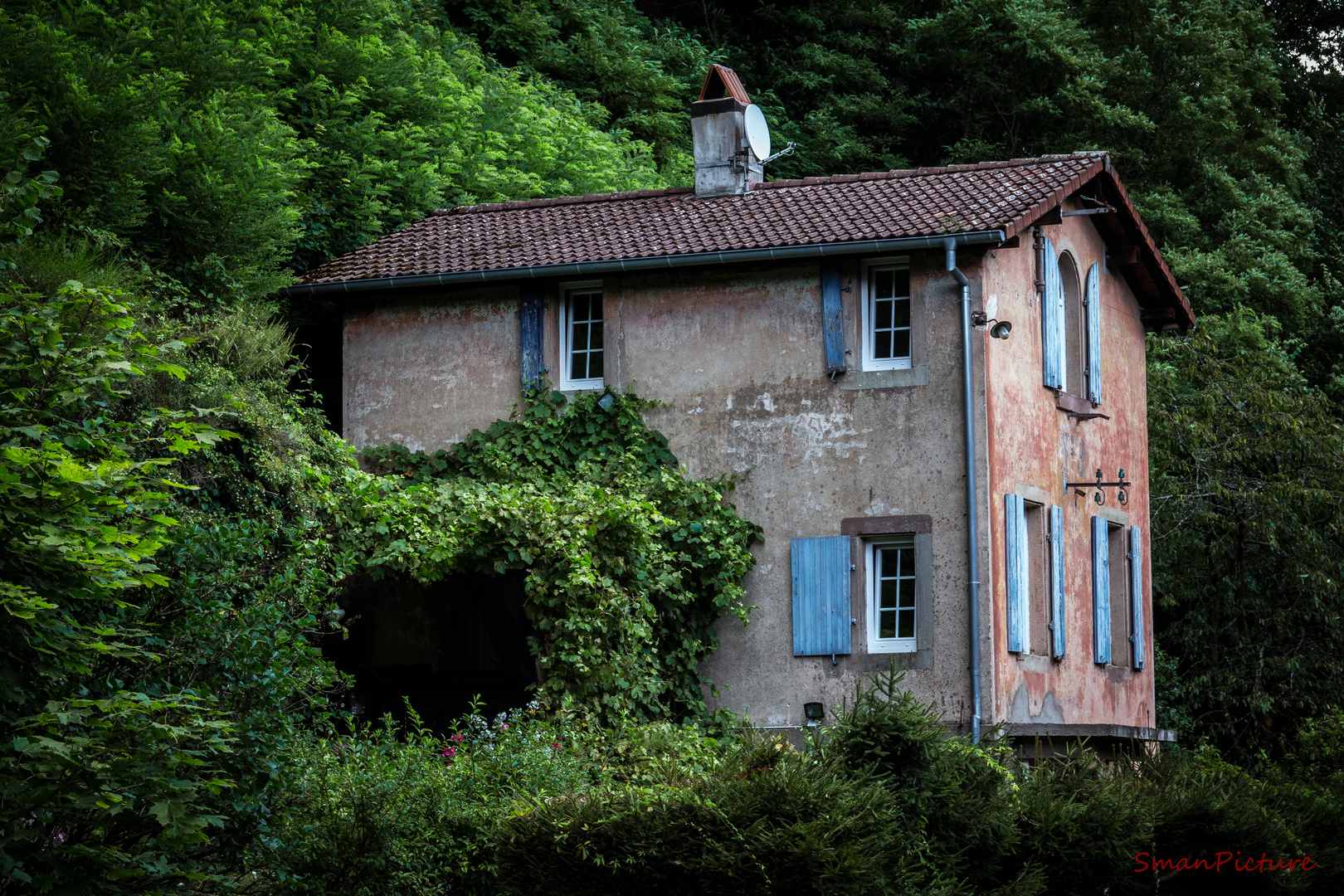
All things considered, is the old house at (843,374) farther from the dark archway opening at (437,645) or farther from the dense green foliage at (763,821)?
the dense green foliage at (763,821)

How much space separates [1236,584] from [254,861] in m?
16.8

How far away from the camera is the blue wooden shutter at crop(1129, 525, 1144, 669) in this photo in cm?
1814

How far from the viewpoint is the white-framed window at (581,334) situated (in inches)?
642

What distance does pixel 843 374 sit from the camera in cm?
1517

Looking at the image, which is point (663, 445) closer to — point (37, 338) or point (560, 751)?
point (560, 751)

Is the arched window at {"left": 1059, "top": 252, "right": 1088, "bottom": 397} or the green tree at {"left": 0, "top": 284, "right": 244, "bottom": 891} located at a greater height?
the arched window at {"left": 1059, "top": 252, "right": 1088, "bottom": 397}

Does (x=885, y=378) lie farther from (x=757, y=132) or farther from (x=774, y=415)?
(x=757, y=132)

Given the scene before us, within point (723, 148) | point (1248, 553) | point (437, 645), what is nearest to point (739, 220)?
point (723, 148)

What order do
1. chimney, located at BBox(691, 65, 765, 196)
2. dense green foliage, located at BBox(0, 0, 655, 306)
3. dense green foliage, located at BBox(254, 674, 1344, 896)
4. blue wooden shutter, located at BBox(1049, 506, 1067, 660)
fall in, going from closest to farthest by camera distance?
dense green foliage, located at BBox(254, 674, 1344, 896) → dense green foliage, located at BBox(0, 0, 655, 306) → blue wooden shutter, located at BBox(1049, 506, 1067, 660) → chimney, located at BBox(691, 65, 765, 196)

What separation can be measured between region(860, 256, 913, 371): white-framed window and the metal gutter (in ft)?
1.20

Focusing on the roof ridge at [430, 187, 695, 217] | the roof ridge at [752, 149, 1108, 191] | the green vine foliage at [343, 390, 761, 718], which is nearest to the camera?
the green vine foliage at [343, 390, 761, 718]

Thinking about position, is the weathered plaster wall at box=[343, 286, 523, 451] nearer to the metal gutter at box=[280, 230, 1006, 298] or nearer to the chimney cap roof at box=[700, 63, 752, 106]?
the metal gutter at box=[280, 230, 1006, 298]

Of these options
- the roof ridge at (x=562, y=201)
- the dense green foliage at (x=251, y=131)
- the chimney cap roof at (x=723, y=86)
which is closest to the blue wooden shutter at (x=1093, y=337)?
the chimney cap roof at (x=723, y=86)

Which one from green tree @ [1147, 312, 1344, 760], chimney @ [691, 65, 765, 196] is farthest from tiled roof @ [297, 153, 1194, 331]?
green tree @ [1147, 312, 1344, 760]
